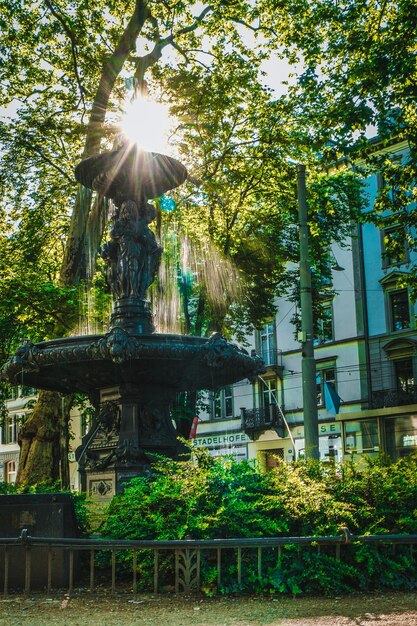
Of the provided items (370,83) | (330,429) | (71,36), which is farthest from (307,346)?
(330,429)

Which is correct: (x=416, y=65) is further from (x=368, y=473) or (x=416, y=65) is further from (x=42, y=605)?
(x=42, y=605)

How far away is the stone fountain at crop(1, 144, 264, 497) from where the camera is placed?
29.0 ft

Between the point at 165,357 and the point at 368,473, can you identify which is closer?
the point at 368,473

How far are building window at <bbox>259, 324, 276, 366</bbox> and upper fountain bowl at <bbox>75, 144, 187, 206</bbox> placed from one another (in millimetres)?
34494

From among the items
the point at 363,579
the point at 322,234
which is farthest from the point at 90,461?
the point at 322,234

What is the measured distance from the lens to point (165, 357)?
28.5ft

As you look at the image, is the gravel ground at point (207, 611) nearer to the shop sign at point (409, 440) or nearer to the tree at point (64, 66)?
the tree at point (64, 66)

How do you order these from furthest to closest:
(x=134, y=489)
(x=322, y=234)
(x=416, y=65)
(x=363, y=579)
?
1. (x=322, y=234)
2. (x=416, y=65)
3. (x=134, y=489)
4. (x=363, y=579)

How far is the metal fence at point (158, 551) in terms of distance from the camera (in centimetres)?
607

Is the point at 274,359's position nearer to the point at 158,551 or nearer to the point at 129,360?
the point at 129,360

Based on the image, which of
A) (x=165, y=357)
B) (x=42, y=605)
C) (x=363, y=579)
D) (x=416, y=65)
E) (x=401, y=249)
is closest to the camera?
(x=42, y=605)

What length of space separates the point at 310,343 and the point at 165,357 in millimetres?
5963

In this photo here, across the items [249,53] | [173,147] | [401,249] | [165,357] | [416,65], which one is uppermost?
[249,53]

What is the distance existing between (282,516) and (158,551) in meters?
1.19
